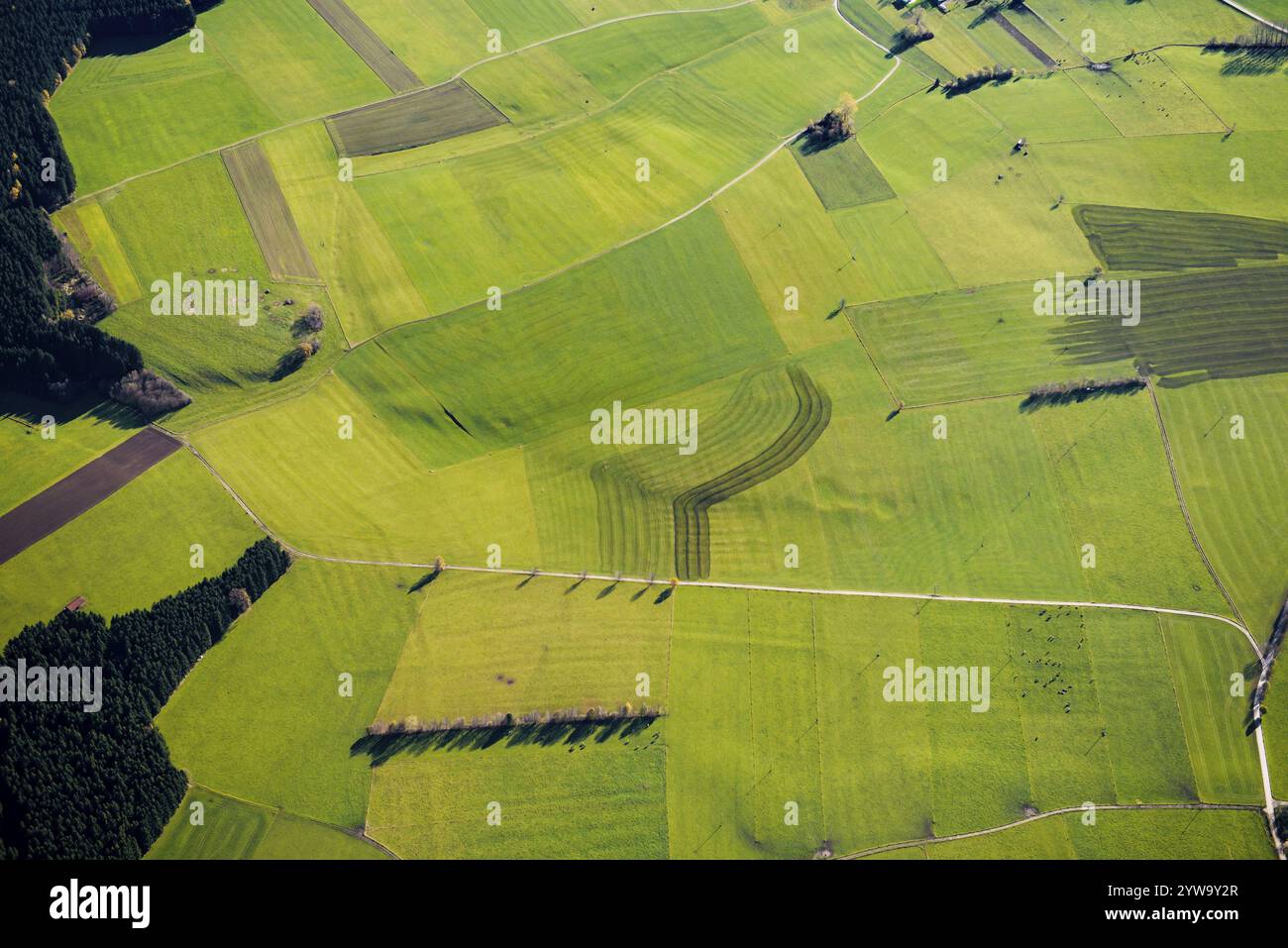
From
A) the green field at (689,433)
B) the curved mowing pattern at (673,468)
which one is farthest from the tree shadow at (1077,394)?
the curved mowing pattern at (673,468)

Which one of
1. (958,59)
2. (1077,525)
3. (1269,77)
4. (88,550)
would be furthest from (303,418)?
(1269,77)

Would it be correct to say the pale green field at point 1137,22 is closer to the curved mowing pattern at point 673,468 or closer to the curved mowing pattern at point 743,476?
the curved mowing pattern at point 743,476

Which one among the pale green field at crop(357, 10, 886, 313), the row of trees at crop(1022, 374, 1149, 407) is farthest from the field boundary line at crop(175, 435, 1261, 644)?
the pale green field at crop(357, 10, 886, 313)

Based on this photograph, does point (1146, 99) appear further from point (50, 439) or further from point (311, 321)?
point (50, 439)

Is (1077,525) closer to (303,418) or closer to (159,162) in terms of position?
(303,418)

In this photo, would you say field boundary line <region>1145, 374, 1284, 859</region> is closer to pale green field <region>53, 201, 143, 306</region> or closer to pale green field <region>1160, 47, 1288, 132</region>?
pale green field <region>1160, 47, 1288, 132</region>

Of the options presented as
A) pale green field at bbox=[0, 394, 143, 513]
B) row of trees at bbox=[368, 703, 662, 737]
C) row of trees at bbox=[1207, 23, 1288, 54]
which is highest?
row of trees at bbox=[1207, 23, 1288, 54]
